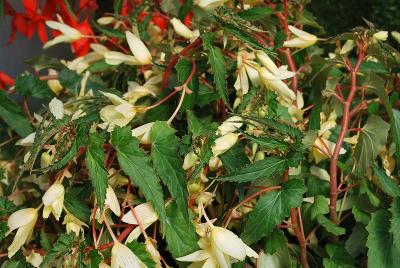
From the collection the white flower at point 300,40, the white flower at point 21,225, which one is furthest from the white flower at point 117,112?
the white flower at point 300,40

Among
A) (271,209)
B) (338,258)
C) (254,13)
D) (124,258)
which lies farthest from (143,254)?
(254,13)

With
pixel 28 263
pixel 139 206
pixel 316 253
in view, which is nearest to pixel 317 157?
pixel 316 253

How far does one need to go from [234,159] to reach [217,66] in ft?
0.35

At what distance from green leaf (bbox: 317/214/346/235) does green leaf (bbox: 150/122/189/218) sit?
0.18 meters

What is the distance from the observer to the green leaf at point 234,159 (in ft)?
1.99

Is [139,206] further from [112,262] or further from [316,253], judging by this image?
[316,253]

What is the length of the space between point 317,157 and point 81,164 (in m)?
0.30

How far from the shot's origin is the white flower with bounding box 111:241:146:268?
21.6 inches

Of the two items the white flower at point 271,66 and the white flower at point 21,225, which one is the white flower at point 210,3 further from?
the white flower at point 21,225

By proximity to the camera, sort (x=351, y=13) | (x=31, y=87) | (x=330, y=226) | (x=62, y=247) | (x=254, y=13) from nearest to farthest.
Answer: (x=62, y=247) → (x=330, y=226) → (x=254, y=13) → (x=31, y=87) → (x=351, y=13)

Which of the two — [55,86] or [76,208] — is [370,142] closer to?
[76,208]

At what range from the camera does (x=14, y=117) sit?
819 millimetres

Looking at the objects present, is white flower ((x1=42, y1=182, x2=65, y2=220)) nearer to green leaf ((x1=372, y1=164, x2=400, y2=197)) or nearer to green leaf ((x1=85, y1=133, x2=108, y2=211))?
green leaf ((x1=85, y1=133, x2=108, y2=211))

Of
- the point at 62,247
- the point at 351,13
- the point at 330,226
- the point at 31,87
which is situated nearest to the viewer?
the point at 62,247
